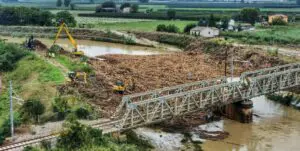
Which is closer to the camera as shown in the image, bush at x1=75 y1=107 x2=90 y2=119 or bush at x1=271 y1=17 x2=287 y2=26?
bush at x1=75 y1=107 x2=90 y2=119

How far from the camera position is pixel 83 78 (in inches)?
1645

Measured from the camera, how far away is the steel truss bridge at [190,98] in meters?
31.0

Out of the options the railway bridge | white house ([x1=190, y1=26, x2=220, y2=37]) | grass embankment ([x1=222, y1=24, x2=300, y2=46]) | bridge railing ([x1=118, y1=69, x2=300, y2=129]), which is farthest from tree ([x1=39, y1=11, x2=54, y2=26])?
bridge railing ([x1=118, y1=69, x2=300, y2=129])

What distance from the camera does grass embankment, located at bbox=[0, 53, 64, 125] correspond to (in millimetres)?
37375

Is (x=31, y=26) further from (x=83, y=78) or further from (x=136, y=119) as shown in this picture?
(x=136, y=119)

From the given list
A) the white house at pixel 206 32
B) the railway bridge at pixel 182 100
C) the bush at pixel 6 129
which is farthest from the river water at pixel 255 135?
the white house at pixel 206 32

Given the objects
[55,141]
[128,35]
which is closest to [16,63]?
[55,141]

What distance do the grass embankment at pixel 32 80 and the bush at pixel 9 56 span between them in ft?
2.81

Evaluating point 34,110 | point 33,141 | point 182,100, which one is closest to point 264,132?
point 182,100

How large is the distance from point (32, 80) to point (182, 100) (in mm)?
16539

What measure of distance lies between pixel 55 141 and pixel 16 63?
89.4ft

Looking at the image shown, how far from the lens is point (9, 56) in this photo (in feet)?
173

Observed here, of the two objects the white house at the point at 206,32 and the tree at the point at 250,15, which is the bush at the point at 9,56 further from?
the tree at the point at 250,15

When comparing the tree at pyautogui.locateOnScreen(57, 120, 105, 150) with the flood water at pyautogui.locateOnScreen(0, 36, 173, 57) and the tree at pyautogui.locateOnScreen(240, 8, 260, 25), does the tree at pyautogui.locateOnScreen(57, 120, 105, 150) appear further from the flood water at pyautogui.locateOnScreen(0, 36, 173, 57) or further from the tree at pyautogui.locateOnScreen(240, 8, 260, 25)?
the tree at pyautogui.locateOnScreen(240, 8, 260, 25)
